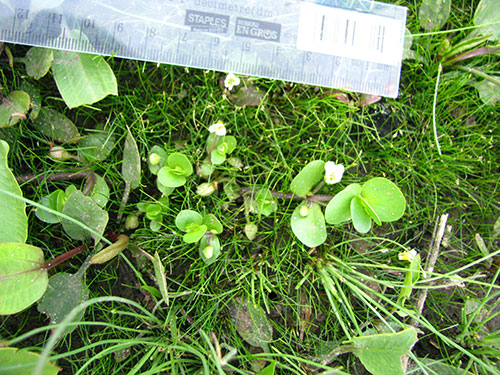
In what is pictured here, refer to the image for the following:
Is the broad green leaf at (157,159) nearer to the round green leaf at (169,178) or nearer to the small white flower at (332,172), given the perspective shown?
the round green leaf at (169,178)

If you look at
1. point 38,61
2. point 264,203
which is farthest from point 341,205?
point 38,61

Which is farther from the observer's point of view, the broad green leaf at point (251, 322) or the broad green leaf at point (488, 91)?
the broad green leaf at point (488, 91)

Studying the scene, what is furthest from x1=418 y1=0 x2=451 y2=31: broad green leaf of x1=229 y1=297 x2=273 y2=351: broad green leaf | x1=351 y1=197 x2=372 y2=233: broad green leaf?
x1=229 y1=297 x2=273 y2=351: broad green leaf

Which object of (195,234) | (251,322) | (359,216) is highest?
(359,216)

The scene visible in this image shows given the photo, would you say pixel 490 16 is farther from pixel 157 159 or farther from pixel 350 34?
pixel 157 159

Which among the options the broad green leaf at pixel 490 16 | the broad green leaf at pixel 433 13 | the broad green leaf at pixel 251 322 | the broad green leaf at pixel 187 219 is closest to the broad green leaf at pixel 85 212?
the broad green leaf at pixel 187 219

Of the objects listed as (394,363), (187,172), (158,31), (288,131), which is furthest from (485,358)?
(158,31)

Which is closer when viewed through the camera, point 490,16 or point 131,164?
point 131,164

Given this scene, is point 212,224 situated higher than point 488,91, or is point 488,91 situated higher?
point 488,91
